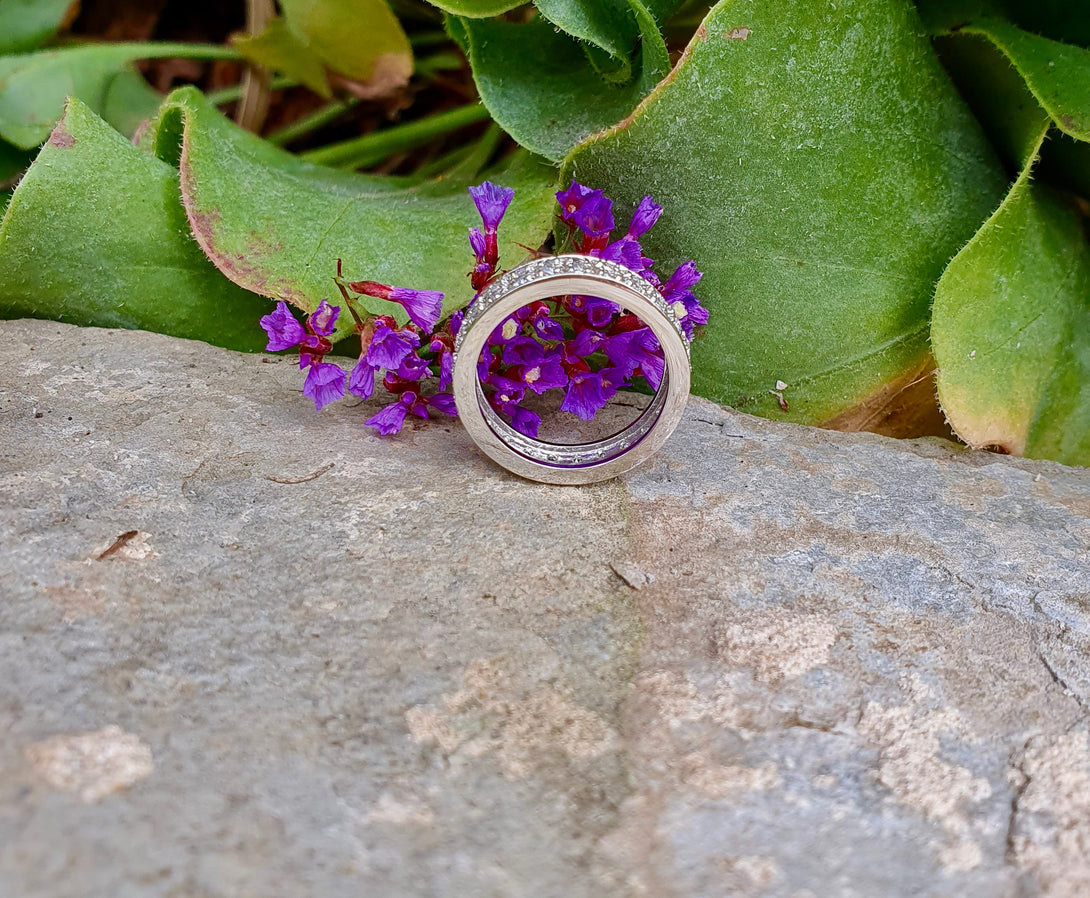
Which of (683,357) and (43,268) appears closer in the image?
(683,357)

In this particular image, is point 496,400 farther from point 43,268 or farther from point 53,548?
point 43,268

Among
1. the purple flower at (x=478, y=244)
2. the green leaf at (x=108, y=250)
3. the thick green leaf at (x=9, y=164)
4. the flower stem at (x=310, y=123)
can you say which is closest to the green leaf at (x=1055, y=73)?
the purple flower at (x=478, y=244)

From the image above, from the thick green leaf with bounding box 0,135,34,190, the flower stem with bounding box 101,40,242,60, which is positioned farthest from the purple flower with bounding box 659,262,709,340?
the thick green leaf with bounding box 0,135,34,190

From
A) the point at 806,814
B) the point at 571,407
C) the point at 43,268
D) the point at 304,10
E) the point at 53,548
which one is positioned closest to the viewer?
the point at 806,814

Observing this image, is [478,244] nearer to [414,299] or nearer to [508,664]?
[414,299]

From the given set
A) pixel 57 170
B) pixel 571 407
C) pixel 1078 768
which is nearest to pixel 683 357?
pixel 571 407

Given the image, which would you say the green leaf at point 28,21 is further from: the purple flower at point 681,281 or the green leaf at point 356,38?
the purple flower at point 681,281

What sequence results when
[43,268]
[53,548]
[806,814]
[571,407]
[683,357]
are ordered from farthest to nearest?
1. [43,268]
2. [571,407]
3. [683,357]
4. [53,548]
5. [806,814]
